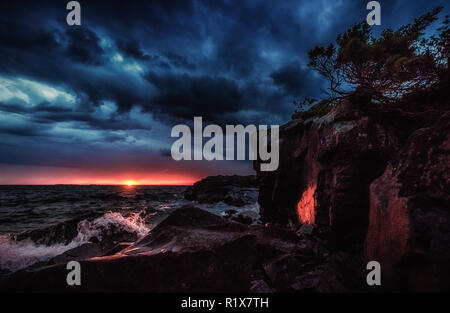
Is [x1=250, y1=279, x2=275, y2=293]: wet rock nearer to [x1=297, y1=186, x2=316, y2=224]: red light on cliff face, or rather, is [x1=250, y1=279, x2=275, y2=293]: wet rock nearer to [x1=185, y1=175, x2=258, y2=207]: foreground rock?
[x1=297, y1=186, x2=316, y2=224]: red light on cliff face

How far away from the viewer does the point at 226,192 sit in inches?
1375

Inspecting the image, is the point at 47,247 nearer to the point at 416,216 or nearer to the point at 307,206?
the point at 307,206

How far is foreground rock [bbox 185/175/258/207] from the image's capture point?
29684mm

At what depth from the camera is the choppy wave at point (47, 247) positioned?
7.50 m

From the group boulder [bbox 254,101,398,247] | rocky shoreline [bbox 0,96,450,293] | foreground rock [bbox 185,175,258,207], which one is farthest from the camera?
foreground rock [bbox 185,175,258,207]

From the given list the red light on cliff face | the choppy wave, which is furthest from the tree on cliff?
the choppy wave

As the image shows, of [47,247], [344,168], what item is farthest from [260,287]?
[47,247]

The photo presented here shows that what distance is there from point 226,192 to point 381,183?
103ft

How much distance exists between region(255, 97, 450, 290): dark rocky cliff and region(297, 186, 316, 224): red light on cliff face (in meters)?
0.04

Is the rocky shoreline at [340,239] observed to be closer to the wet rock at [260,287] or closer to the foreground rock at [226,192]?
the wet rock at [260,287]

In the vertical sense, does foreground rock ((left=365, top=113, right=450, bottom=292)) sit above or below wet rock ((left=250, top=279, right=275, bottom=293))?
above

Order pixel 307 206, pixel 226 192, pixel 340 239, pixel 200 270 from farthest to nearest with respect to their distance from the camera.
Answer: pixel 226 192 < pixel 307 206 < pixel 340 239 < pixel 200 270
